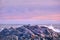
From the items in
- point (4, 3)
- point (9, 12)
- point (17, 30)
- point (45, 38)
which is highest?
point (4, 3)

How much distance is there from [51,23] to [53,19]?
71mm

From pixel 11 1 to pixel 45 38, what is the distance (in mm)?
746

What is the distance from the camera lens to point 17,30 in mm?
1885

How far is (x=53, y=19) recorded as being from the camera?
187cm

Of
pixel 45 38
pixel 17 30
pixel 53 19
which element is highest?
pixel 53 19

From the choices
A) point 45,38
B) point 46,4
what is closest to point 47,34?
point 45,38

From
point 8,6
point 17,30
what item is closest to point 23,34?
point 17,30

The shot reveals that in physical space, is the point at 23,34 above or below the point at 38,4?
below

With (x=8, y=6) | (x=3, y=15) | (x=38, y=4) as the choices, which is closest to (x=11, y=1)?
(x=8, y=6)

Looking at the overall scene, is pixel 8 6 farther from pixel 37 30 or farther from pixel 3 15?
pixel 37 30

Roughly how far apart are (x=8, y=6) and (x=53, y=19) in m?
0.70

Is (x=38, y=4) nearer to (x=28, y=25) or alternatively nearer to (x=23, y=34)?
(x=28, y=25)

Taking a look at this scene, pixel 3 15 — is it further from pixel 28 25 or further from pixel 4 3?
pixel 28 25

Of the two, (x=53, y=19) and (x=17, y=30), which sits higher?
(x=53, y=19)
